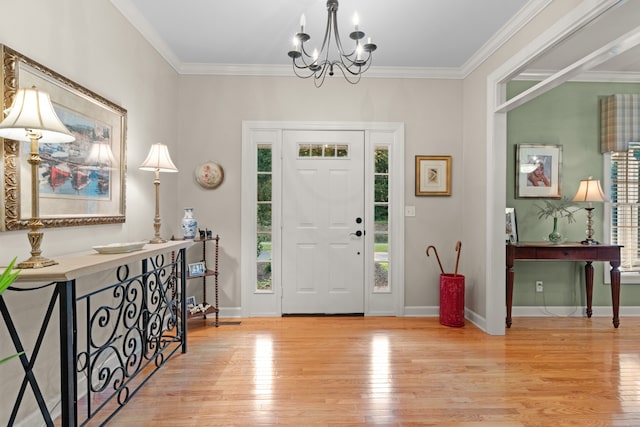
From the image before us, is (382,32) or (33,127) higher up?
(382,32)

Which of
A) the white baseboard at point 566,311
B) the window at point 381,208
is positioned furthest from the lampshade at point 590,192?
the window at point 381,208

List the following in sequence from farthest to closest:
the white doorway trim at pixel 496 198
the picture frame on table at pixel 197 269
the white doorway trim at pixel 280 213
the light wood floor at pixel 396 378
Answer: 1. the white doorway trim at pixel 280 213
2. the picture frame on table at pixel 197 269
3. the white doorway trim at pixel 496 198
4. the light wood floor at pixel 396 378

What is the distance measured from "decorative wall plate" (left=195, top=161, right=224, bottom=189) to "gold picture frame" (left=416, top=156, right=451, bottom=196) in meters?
2.17

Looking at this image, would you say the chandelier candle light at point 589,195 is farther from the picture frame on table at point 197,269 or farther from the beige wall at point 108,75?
the beige wall at point 108,75

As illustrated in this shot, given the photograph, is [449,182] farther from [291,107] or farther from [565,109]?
[291,107]

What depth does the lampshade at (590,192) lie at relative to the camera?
137 inches

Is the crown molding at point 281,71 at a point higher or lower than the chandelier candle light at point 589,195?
higher

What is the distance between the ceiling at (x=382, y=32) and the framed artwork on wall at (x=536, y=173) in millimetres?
777

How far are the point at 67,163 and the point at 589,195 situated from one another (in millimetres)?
4424

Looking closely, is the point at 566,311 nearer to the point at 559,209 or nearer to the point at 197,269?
the point at 559,209

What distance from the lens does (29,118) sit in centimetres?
140

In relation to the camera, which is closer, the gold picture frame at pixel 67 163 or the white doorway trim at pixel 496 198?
the gold picture frame at pixel 67 163

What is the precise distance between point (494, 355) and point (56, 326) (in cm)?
303

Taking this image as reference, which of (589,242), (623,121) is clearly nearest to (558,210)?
(589,242)
